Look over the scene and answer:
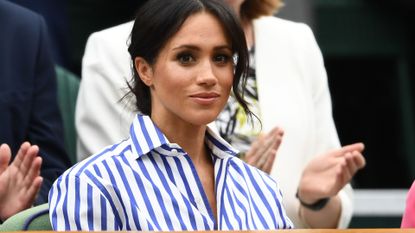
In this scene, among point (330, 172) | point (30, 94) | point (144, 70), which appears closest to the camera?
point (144, 70)

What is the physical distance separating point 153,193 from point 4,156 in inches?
28.1

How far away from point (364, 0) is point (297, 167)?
8.32 ft

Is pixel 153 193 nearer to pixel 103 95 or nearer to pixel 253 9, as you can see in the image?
pixel 103 95

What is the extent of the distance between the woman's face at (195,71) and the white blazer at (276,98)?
98cm

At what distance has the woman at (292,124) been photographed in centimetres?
424

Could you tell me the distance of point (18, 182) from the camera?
390cm

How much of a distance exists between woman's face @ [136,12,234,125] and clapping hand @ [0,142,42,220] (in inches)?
23.0

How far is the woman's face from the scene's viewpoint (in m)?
3.41

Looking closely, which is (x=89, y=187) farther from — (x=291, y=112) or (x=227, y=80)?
(x=291, y=112)

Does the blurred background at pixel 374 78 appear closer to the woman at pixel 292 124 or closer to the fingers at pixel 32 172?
the woman at pixel 292 124

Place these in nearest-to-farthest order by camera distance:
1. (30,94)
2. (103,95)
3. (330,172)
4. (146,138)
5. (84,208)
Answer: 1. (84,208)
2. (146,138)
3. (330,172)
4. (30,94)
5. (103,95)

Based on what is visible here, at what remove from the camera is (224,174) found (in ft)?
11.5

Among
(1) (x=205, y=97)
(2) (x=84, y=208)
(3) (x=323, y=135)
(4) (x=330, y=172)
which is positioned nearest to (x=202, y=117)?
(1) (x=205, y=97)

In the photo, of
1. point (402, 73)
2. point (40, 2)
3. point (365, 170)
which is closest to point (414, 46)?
point (402, 73)
